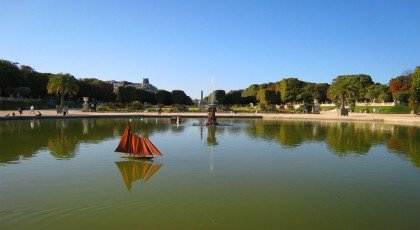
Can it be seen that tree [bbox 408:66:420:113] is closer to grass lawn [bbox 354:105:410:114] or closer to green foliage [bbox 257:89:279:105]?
grass lawn [bbox 354:105:410:114]

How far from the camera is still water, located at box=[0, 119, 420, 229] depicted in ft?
26.0

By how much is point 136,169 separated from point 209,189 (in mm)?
3610

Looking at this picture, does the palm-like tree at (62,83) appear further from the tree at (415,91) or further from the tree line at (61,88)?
the tree at (415,91)

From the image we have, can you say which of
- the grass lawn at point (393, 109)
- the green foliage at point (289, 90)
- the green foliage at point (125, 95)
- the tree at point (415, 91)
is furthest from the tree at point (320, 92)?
the green foliage at point (125, 95)

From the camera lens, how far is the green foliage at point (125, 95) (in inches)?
3796

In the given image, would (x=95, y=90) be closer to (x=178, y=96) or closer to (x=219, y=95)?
Answer: (x=178, y=96)

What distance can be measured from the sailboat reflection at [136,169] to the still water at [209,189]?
0.10 feet

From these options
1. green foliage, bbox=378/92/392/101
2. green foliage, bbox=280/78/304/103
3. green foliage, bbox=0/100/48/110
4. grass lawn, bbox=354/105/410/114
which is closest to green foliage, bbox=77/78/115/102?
green foliage, bbox=0/100/48/110

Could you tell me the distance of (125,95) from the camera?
97.1 metres

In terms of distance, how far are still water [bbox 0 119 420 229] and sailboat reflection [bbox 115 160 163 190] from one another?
3 cm

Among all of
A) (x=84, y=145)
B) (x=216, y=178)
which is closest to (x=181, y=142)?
(x=84, y=145)

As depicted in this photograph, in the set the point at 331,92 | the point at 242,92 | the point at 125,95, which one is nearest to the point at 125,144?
the point at 331,92

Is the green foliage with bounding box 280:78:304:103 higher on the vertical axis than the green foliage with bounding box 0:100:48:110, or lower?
higher

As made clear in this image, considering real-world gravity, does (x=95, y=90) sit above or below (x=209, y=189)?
above
